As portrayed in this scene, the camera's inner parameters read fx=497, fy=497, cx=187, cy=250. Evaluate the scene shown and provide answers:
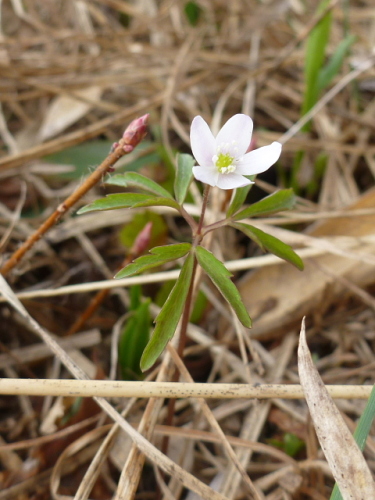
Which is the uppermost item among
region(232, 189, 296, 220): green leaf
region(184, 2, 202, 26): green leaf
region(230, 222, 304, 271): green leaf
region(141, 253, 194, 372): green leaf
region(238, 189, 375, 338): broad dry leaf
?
region(184, 2, 202, 26): green leaf

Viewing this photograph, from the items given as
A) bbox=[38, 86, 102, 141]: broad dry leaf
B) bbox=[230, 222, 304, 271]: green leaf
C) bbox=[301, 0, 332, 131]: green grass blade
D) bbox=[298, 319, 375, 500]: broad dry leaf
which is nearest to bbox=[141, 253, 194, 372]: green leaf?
bbox=[230, 222, 304, 271]: green leaf

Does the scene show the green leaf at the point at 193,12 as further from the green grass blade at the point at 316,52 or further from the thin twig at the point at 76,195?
the thin twig at the point at 76,195

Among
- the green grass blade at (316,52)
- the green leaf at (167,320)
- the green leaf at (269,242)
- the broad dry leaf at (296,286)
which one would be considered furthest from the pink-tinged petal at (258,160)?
the green grass blade at (316,52)

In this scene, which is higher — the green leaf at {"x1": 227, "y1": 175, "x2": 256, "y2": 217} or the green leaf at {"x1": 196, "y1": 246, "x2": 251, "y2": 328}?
the green leaf at {"x1": 227, "y1": 175, "x2": 256, "y2": 217}

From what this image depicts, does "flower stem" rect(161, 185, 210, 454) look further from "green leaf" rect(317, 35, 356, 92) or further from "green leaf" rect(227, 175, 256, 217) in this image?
"green leaf" rect(317, 35, 356, 92)

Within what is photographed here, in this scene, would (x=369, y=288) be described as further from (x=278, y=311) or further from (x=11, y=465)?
(x=11, y=465)

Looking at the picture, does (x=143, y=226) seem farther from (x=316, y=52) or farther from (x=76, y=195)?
(x=316, y=52)

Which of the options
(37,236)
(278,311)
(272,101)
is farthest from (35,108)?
(278,311)
